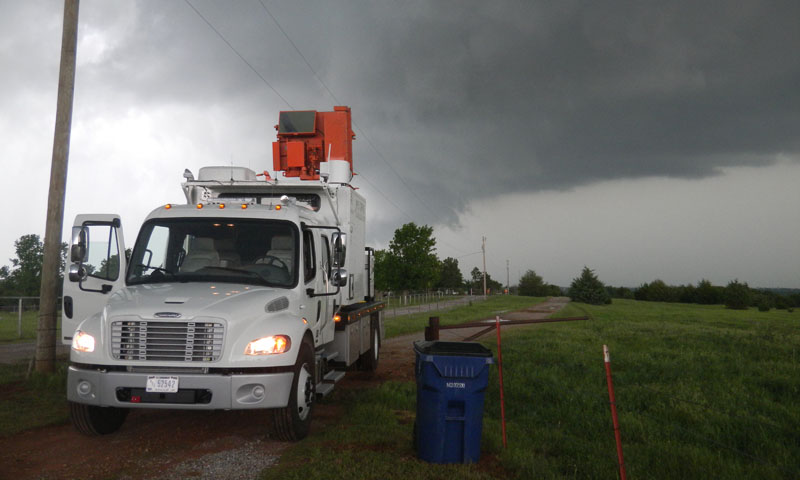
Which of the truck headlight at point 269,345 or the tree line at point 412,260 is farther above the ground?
the tree line at point 412,260

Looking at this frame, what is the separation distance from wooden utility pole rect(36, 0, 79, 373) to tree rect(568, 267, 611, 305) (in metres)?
68.5

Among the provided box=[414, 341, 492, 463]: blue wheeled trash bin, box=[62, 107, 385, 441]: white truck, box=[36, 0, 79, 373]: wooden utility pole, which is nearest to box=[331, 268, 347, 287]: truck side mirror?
box=[62, 107, 385, 441]: white truck

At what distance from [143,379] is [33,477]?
1229mm

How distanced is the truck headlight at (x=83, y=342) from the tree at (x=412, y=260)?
49013 mm

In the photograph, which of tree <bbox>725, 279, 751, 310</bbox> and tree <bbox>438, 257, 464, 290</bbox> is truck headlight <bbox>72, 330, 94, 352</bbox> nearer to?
tree <bbox>725, 279, 751, 310</bbox>

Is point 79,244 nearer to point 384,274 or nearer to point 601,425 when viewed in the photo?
point 601,425

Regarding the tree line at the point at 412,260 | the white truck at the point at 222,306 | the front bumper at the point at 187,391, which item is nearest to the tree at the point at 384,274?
the tree line at the point at 412,260

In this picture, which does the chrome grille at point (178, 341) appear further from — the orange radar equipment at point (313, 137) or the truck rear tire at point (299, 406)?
the orange radar equipment at point (313, 137)

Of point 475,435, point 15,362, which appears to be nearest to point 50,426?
point 475,435

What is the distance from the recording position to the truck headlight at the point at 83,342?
222 inches

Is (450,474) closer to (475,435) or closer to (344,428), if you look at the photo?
(475,435)

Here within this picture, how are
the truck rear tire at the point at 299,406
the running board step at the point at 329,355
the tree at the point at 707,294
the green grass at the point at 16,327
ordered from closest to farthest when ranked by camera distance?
the truck rear tire at the point at 299,406
the running board step at the point at 329,355
the green grass at the point at 16,327
the tree at the point at 707,294

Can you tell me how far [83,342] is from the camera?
5691 mm

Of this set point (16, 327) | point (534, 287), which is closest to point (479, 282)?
point (534, 287)
